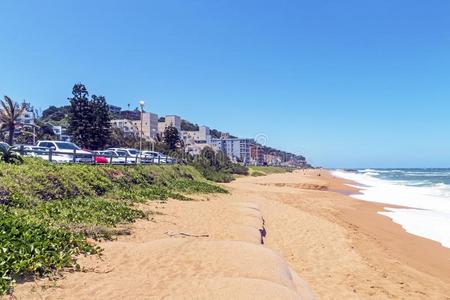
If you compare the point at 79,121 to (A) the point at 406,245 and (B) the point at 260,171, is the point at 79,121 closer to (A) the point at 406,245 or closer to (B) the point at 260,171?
(A) the point at 406,245

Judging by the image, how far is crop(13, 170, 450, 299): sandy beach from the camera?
18.3 ft

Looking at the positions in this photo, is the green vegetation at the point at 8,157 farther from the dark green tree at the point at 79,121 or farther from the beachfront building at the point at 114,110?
the beachfront building at the point at 114,110

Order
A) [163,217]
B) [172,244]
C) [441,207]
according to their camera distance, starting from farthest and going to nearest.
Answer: [441,207] → [163,217] → [172,244]

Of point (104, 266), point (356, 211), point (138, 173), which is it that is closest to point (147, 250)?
point (104, 266)

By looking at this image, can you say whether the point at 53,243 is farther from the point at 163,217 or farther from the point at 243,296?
the point at 163,217

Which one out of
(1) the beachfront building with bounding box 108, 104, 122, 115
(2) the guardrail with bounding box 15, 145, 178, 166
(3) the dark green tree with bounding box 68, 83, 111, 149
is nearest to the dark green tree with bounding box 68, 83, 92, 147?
(3) the dark green tree with bounding box 68, 83, 111, 149

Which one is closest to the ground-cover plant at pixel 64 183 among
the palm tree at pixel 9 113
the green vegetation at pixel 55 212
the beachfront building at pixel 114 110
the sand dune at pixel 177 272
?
the green vegetation at pixel 55 212

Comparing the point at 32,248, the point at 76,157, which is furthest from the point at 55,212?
the point at 76,157

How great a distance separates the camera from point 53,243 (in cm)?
654

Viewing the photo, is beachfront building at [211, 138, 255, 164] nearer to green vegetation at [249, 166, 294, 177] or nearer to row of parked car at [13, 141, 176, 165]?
green vegetation at [249, 166, 294, 177]

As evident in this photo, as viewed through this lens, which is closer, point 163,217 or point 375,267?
point 375,267

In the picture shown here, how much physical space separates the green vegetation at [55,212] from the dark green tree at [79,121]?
31866 millimetres

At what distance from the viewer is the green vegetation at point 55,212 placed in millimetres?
5758

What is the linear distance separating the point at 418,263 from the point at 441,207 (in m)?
16.4
